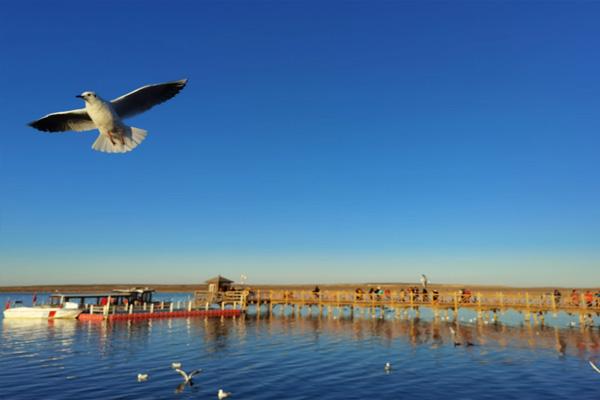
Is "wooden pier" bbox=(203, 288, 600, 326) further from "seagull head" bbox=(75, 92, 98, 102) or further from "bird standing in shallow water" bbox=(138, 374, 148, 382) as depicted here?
"seagull head" bbox=(75, 92, 98, 102)

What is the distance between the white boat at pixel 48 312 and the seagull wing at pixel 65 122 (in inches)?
1685

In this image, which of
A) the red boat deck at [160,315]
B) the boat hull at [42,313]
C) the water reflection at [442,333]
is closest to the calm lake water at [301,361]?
the water reflection at [442,333]

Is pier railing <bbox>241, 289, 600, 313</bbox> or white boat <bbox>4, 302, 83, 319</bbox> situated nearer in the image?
pier railing <bbox>241, 289, 600, 313</bbox>

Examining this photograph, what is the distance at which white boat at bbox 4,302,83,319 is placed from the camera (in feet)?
155

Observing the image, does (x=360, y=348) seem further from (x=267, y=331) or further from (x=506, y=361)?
(x=267, y=331)

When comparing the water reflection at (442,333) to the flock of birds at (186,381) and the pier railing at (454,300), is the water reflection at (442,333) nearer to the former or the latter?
the pier railing at (454,300)

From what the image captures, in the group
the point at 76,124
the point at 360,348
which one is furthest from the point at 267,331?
the point at 76,124

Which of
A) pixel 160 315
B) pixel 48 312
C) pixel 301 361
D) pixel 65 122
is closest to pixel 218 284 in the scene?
pixel 160 315

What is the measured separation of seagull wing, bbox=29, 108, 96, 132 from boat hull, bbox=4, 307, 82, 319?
42897 millimetres

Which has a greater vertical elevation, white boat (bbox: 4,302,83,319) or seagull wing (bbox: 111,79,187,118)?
seagull wing (bbox: 111,79,187,118)

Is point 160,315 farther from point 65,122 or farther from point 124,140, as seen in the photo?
point 124,140

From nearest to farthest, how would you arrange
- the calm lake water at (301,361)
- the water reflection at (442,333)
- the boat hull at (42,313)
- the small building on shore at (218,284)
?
the calm lake water at (301,361), the water reflection at (442,333), the boat hull at (42,313), the small building on shore at (218,284)

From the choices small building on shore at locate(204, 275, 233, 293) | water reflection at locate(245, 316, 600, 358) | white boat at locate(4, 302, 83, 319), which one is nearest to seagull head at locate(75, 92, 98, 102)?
water reflection at locate(245, 316, 600, 358)

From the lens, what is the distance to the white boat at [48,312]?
4712cm
